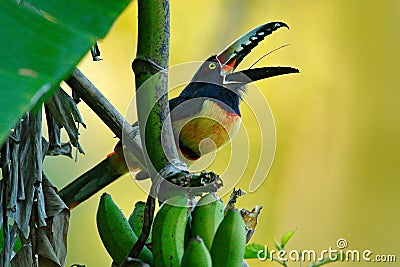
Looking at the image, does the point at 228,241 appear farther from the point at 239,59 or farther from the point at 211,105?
the point at 211,105

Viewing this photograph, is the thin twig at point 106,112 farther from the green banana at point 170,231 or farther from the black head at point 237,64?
the black head at point 237,64

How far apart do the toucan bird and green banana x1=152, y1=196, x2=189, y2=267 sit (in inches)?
A: 12.9

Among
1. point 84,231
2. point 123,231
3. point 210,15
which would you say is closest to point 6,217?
point 123,231

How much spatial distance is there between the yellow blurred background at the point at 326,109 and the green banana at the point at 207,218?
134 cm

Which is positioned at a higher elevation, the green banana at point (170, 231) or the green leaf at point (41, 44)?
the green leaf at point (41, 44)

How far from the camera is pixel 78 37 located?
1.07 ft

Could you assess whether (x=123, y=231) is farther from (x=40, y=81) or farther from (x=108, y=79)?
(x=108, y=79)

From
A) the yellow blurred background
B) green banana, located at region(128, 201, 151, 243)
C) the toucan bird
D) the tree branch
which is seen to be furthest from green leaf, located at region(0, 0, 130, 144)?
the yellow blurred background

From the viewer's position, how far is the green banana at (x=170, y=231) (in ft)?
1.43

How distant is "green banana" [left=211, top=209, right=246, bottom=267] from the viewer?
17.3 inches

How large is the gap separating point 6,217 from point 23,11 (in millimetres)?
330

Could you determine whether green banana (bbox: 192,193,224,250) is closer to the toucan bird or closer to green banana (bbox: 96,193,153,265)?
green banana (bbox: 96,193,153,265)

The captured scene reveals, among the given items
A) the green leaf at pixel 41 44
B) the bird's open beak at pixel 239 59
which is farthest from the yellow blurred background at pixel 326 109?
the green leaf at pixel 41 44

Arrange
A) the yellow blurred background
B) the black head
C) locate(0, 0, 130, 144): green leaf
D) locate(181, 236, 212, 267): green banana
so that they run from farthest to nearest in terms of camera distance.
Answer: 1. the yellow blurred background
2. the black head
3. locate(181, 236, 212, 267): green banana
4. locate(0, 0, 130, 144): green leaf
